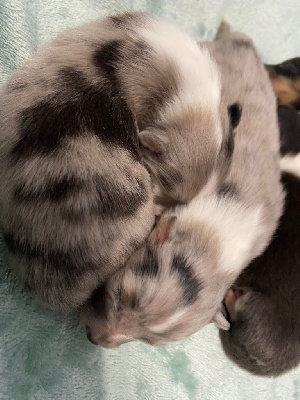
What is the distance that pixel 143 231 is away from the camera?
1.73m

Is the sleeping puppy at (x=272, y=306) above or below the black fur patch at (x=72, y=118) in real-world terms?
below

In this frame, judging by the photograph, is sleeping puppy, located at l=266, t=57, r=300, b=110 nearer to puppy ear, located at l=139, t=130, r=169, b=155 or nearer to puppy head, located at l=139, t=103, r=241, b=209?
puppy head, located at l=139, t=103, r=241, b=209

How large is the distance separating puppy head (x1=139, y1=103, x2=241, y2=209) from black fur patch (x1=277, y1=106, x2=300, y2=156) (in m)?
0.65

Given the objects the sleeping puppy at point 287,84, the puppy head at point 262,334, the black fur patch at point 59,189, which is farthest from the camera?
the sleeping puppy at point 287,84

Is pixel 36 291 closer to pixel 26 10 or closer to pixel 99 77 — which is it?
pixel 99 77

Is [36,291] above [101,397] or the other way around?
above

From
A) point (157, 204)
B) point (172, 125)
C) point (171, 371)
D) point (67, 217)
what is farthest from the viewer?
point (171, 371)

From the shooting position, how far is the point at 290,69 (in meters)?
2.71

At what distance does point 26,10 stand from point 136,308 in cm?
153

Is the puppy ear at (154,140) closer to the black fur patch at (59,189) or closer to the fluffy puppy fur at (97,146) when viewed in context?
the fluffy puppy fur at (97,146)

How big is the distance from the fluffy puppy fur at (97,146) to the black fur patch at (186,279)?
0.56 ft

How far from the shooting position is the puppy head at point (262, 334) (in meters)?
2.08

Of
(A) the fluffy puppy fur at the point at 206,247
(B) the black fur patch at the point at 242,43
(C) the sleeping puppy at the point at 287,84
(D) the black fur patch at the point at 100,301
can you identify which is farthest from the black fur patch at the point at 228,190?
(C) the sleeping puppy at the point at 287,84

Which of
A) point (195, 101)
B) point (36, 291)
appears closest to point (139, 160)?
point (195, 101)
